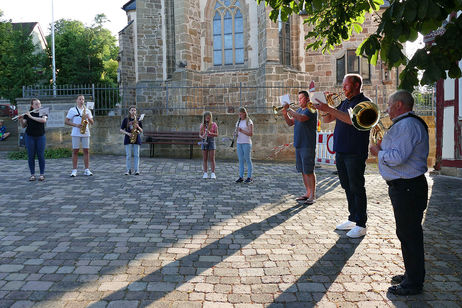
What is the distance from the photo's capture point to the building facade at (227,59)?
1650 centimetres

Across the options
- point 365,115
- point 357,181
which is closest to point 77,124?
point 357,181

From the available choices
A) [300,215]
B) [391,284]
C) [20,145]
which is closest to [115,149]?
[20,145]

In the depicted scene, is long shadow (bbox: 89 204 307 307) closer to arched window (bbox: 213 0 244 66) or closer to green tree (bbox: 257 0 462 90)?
green tree (bbox: 257 0 462 90)

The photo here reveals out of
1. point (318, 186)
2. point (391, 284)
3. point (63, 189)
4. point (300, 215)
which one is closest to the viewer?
point (391, 284)

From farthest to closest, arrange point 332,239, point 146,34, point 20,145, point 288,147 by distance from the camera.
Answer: point 146,34
point 20,145
point 288,147
point 332,239

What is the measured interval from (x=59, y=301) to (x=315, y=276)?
2.17 m

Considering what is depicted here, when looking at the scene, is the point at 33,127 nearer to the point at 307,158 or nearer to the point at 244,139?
the point at 244,139

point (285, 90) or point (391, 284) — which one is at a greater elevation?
point (285, 90)

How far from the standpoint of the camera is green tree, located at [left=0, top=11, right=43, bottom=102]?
83.9 ft

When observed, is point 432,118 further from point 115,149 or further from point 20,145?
point 20,145

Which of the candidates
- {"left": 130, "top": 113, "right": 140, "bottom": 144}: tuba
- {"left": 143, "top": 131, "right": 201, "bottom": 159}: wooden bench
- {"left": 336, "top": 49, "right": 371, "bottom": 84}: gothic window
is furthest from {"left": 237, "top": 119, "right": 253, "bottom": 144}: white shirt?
{"left": 336, "top": 49, "right": 371, "bottom": 84}: gothic window

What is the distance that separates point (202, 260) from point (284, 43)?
51.9 ft

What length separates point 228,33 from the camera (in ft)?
59.9

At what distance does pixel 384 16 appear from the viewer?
3059 millimetres
